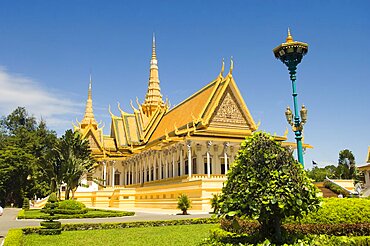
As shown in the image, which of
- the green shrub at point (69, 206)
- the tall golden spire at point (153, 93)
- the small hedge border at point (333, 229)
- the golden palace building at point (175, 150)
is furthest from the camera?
the tall golden spire at point (153, 93)

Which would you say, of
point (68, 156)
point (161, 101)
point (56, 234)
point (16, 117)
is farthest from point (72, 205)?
point (16, 117)

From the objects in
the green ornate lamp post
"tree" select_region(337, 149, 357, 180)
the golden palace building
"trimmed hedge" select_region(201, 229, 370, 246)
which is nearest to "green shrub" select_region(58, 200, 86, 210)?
the golden palace building

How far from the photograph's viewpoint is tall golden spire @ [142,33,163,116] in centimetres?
4781

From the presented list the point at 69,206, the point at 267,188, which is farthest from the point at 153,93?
the point at 267,188

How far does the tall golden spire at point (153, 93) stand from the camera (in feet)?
157

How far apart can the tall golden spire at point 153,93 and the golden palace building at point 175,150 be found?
296 centimetres

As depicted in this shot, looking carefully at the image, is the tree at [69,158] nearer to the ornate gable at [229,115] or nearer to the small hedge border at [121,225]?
the ornate gable at [229,115]

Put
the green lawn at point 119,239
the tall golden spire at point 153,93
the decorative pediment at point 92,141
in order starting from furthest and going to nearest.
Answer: the tall golden spire at point 153,93 → the decorative pediment at point 92,141 → the green lawn at point 119,239

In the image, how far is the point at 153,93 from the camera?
49.2 m

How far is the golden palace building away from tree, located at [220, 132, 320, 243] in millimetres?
16773

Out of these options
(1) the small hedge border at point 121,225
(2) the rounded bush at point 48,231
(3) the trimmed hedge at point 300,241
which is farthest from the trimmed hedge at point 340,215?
(2) the rounded bush at point 48,231

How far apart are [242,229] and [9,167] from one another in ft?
111

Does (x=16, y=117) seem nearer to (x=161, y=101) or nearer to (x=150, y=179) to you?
(x=161, y=101)

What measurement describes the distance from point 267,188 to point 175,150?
88.7 feet
